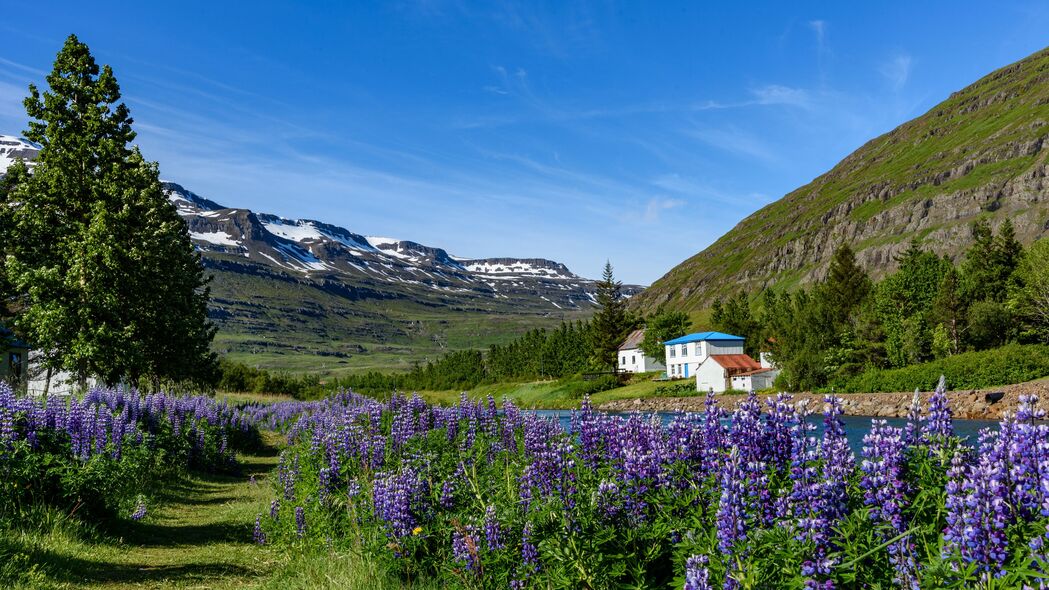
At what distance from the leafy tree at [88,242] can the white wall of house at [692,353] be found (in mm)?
66660

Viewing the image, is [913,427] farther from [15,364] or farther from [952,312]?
[952,312]

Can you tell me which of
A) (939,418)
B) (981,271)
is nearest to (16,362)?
(939,418)

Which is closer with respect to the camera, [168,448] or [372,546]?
[372,546]

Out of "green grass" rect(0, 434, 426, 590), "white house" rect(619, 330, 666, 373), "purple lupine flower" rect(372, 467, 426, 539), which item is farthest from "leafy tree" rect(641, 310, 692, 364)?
"purple lupine flower" rect(372, 467, 426, 539)

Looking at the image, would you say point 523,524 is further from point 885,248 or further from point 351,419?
point 885,248

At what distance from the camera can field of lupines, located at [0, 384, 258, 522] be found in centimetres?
934

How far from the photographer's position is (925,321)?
63.5 m

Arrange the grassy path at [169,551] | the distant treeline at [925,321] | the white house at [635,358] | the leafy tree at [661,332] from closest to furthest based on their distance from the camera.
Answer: the grassy path at [169,551] < the distant treeline at [925,321] < the leafy tree at [661,332] < the white house at [635,358]

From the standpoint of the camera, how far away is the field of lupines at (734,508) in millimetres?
3602

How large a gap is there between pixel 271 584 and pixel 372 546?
194cm

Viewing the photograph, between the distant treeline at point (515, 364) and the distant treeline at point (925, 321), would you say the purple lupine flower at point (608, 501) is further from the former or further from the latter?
the distant treeline at point (515, 364)

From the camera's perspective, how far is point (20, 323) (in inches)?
955

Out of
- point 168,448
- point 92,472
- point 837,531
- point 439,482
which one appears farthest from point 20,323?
point 837,531

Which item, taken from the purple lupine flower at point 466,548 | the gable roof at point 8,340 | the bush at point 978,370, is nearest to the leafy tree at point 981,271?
the bush at point 978,370
